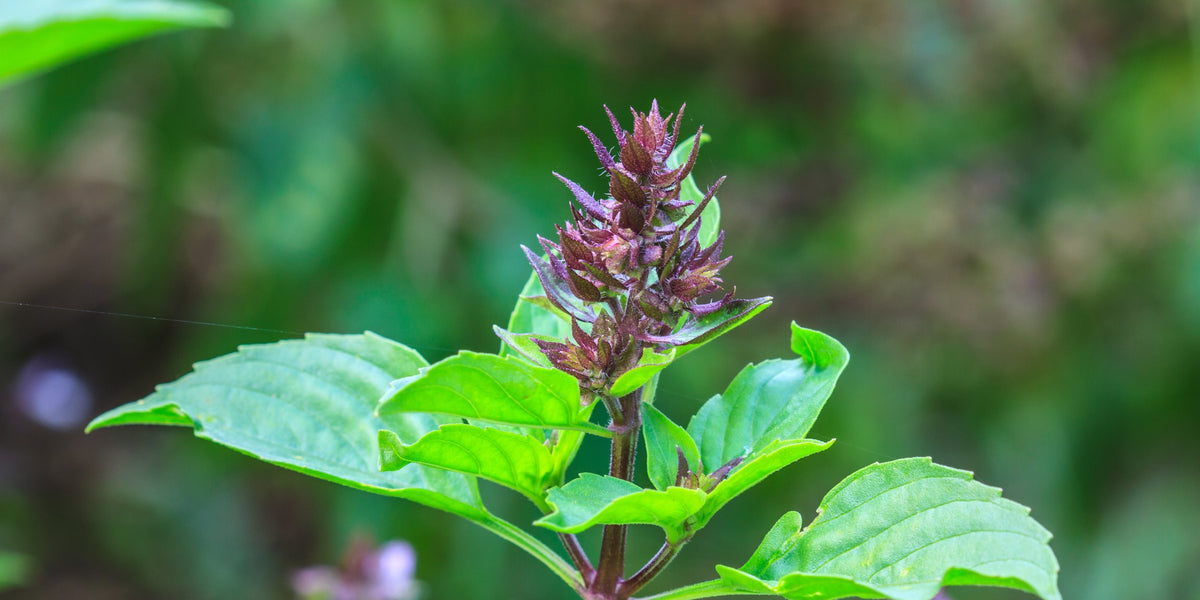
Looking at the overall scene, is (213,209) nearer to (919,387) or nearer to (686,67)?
(686,67)

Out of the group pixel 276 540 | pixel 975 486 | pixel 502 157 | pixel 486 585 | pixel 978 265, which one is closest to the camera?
pixel 975 486

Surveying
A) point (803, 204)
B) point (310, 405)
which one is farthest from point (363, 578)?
point (803, 204)

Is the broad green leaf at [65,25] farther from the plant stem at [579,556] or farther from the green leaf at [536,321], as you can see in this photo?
the plant stem at [579,556]

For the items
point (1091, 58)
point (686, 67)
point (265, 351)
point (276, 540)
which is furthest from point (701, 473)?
point (276, 540)

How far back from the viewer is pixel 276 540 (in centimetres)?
263

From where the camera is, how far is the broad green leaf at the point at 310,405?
52 centimetres

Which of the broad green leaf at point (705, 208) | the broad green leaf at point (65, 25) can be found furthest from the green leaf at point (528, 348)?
the broad green leaf at point (65, 25)

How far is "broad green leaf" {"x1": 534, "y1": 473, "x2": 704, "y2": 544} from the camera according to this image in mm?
387

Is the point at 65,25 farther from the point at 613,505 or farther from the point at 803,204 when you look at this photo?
the point at 803,204

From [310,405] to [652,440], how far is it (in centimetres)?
20

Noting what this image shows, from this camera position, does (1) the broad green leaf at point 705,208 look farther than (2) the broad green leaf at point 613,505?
Yes

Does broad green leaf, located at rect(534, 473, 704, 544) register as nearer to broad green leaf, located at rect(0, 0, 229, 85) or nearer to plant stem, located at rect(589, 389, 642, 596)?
plant stem, located at rect(589, 389, 642, 596)

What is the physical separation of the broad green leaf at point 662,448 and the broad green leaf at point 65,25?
45 cm

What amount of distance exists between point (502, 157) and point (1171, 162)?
130cm
